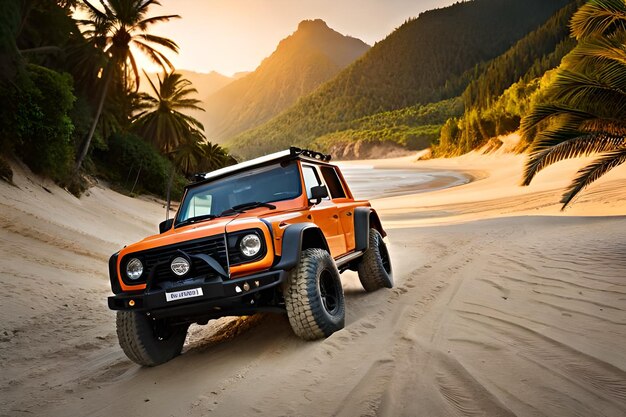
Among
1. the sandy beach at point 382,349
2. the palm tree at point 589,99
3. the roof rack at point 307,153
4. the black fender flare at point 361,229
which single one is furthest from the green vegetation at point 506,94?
the roof rack at point 307,153

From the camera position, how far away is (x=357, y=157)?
131250 millimetres

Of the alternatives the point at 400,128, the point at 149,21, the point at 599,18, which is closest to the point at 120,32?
the point at 149,21

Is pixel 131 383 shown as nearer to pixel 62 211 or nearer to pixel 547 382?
pixel 547 382

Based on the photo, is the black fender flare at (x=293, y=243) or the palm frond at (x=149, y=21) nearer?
Answer: the black fender flare at (x=293, y=243)

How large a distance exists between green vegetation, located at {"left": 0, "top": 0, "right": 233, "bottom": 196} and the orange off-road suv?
6078 millimetres

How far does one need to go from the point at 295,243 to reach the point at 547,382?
2284 mm

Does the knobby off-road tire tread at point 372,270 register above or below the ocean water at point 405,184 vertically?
above

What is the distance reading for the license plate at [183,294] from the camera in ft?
12.8

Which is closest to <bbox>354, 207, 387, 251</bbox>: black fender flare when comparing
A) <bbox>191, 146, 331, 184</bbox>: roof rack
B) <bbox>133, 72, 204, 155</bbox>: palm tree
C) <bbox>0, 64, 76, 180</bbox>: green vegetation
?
<bbox>191, 146, 331, 184</bbox>: roof rack

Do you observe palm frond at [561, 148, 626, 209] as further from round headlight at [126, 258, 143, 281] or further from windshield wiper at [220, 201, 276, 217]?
round headlight at [126, 258, 143, 281]

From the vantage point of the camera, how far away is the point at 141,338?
4453mm

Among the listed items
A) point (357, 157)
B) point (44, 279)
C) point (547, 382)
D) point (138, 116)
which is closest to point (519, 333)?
point (547, 382)

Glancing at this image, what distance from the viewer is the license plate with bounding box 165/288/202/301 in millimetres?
3902

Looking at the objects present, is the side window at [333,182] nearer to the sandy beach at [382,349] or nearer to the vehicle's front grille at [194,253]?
the sandy beach at [382,349]
